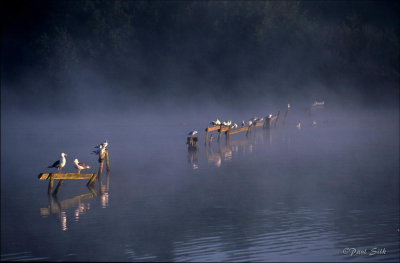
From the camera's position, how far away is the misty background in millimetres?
67062

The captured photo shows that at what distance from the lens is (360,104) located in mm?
66875

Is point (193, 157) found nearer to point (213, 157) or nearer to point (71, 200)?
point (213, 157)

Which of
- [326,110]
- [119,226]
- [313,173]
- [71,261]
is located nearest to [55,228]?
[119,226]

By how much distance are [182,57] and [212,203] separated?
52.2 metres

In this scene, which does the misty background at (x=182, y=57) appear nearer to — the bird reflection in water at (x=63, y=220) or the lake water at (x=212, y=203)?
the lake water at (x=212, y=203)

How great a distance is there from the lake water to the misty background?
1077 inches

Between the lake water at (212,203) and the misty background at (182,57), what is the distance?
27345mm

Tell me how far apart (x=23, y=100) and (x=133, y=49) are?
12.4 metres

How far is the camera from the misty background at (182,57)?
67.1 meters

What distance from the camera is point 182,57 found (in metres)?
71.8

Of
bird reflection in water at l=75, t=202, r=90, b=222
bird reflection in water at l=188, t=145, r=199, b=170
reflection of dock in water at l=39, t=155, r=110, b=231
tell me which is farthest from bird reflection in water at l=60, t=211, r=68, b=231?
bird reflection in water at l=188, t=145, r=199, b=170

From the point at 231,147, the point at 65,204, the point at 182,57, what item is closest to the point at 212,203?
the point at 65,204

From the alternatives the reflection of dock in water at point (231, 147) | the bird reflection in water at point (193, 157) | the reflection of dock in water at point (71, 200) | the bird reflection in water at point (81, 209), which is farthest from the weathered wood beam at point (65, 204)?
the reflection of dock in water at point (231, 147)

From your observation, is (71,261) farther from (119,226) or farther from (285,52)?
(285,52)
